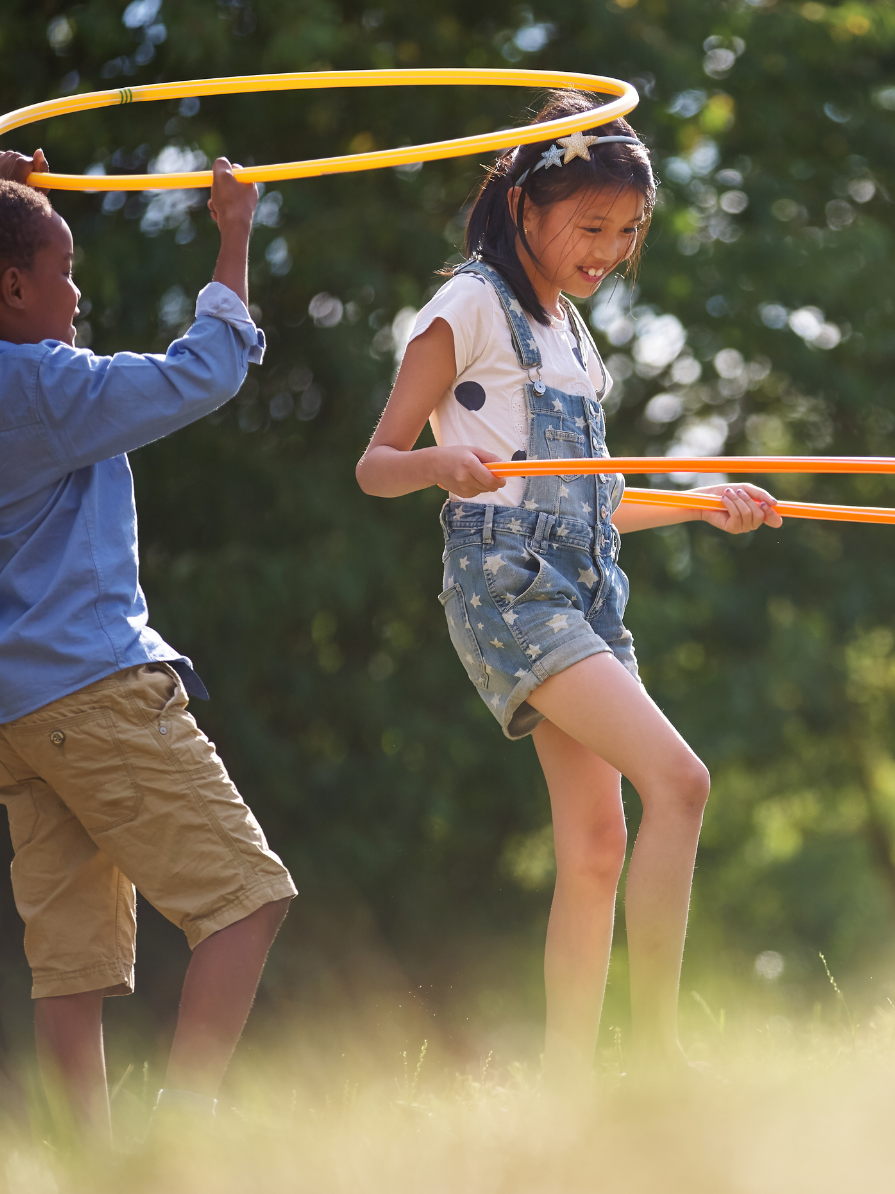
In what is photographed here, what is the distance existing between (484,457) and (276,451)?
5682 millimetres

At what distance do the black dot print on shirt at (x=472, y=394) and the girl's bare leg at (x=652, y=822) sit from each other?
655 millimetres

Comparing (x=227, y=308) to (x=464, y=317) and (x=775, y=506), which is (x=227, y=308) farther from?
(x=775, y=506)

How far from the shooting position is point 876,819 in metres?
14.8

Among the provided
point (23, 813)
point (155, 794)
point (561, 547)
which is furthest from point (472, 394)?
point (23, 813)

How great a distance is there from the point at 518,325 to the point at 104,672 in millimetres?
1204

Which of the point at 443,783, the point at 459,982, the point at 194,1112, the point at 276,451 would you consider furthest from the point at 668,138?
the point at 194,1112

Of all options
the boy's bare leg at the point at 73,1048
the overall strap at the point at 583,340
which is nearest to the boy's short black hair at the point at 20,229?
the overall strap at the point at 583,340

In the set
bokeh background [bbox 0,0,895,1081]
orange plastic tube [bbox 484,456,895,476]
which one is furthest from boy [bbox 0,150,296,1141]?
A: bokeh background [bbox 0,0,895,1081]

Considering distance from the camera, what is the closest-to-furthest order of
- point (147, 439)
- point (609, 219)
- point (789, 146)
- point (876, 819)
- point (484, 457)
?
point (147, 439), point (484, 457), point (609, 219), point (789, 146), point (876, 819)

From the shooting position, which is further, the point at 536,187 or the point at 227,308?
the point at 536,187

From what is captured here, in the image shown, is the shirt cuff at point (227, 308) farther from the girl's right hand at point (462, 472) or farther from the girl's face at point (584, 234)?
the girl's face at point (584, 234)

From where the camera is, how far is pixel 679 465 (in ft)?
9.34

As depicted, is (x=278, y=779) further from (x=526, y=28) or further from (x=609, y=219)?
(x=609, y=219)

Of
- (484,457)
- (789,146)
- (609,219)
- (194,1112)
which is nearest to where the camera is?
(194,1112)
